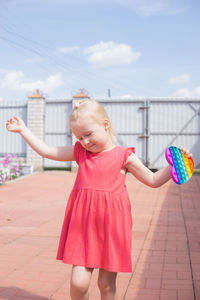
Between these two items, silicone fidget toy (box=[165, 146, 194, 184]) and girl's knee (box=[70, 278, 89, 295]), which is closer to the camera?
girl's knee (box=[70, 278, 89, 295])

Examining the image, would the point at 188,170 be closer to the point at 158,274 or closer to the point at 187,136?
the point at 158,274

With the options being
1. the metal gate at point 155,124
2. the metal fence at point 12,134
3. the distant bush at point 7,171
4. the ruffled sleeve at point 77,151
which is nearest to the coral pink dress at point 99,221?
the ruffled sleeve at point 77,151

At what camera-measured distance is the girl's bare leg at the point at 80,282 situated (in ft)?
7.37

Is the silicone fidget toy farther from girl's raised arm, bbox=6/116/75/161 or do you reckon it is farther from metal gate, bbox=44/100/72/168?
metal gate, bbox=44/100/72/168

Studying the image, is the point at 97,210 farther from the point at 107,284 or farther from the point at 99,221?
the point at 107,284

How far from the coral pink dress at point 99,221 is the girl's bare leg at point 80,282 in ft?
0.12

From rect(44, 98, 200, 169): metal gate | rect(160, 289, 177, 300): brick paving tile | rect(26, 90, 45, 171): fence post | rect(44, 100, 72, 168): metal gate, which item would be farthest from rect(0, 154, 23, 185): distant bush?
rect(160, 289, 177, 300): brick paving tile

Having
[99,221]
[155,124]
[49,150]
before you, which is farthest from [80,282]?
[155,124]

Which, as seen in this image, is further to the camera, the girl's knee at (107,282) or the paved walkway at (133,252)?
the paved walkway at (133,252)

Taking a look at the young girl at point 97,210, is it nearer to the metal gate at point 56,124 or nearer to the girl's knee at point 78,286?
the girl's knee at point 78,286

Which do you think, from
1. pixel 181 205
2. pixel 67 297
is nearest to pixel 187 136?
pixel 181 205

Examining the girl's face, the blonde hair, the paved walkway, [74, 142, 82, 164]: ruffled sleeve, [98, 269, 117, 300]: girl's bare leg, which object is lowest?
the paved walkway

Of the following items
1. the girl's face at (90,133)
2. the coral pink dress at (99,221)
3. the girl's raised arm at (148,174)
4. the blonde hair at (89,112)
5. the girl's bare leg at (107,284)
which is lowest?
the girl's bare leg at (107,284)

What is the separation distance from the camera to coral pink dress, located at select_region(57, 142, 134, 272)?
232cm
